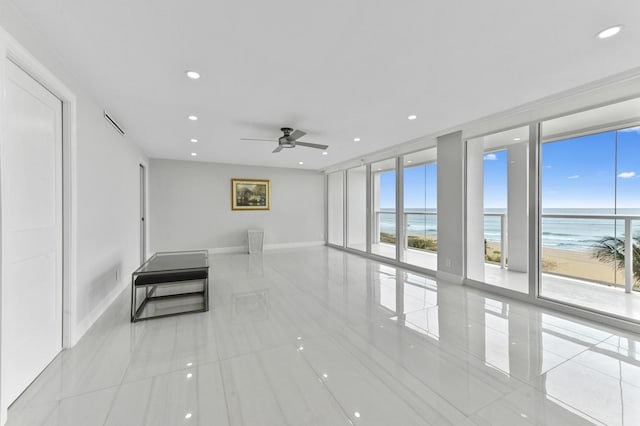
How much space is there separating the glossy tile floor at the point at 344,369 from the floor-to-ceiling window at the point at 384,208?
293 centimetres

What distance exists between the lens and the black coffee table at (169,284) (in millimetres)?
3000

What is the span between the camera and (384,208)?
6.52m

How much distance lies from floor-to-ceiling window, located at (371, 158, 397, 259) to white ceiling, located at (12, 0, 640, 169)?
258cm

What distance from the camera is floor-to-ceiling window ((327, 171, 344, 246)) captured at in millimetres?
8484

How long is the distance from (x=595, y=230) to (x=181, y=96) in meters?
5.33

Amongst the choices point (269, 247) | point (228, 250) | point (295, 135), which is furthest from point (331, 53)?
point (269, 247)

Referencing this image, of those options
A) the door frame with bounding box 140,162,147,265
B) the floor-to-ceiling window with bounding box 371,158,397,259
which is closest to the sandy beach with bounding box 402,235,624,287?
the floor-to-ceiling window with bounding box 371,158,397,259

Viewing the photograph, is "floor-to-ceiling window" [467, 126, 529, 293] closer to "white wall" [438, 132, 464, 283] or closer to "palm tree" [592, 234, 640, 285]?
"white wall" [438, 132, 464, 283]

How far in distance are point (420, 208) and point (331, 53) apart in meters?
4.14

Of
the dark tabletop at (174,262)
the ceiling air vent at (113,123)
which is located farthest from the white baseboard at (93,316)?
the ceiling air vent at (113,123)

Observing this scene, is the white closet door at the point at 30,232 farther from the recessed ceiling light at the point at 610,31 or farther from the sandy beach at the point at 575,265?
the sandy beach at the point at 575,265

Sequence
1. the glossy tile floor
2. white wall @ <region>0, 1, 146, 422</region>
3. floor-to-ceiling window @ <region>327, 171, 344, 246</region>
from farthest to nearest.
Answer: floor-to-ceiling window @ <region>327, 171, 344, 246</region>
white wall @ <region>0, 1, 146, 422</region>
the glossy tile floor

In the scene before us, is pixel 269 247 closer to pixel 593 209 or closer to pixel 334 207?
pixel 334 207

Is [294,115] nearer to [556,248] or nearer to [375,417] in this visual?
[375,417]
